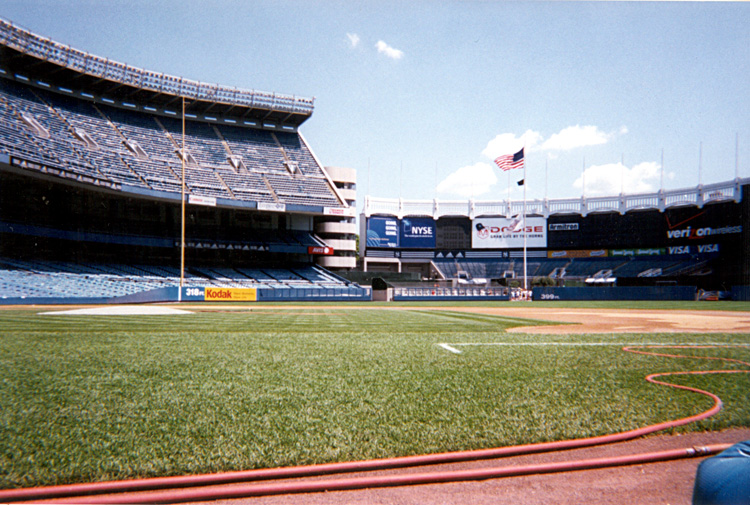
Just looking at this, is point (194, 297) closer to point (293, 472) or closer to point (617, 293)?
point (293, 472)

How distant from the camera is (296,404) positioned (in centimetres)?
396

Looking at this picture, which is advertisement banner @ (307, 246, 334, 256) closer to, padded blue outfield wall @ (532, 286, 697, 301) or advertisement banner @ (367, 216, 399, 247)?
advertisement banner @ (367, 216, 399, 247)

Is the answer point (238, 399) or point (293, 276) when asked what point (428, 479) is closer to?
point (238, 399)

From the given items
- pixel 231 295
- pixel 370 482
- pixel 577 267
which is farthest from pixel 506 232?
pixel 370 482

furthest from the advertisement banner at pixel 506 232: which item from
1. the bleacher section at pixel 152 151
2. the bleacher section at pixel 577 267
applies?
the bleacher section at pixel 152 151

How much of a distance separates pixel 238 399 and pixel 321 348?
3.32 m

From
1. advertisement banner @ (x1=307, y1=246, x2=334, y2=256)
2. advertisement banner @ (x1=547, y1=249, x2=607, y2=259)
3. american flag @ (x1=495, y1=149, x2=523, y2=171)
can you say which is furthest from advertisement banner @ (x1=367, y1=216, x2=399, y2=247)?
american flag @ (x1=495, y1=149, x2=523, y2=171)

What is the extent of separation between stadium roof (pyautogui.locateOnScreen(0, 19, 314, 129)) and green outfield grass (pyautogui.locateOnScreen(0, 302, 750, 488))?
40.0 m

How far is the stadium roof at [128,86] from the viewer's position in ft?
114

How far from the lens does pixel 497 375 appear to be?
204 inches

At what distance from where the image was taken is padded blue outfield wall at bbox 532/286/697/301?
3900 cm

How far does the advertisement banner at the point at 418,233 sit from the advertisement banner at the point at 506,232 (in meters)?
6.52

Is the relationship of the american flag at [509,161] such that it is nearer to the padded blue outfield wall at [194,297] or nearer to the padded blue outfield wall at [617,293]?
the padded blue outfield wall at [617,293]

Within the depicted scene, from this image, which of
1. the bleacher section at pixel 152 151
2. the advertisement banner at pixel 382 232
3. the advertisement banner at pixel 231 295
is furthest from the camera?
the advertisement banner at pixel 382 232
